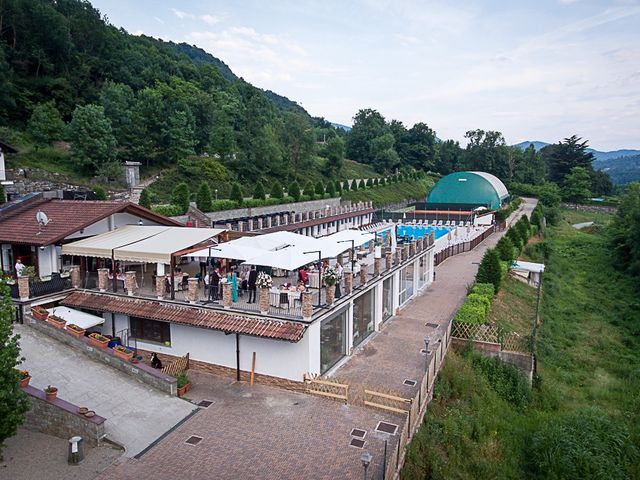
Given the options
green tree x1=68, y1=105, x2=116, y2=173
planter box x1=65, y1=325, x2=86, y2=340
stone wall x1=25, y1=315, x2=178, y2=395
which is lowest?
stone wall x1=25, y1=315, x2=178, y2=395

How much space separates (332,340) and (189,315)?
15.9 ft

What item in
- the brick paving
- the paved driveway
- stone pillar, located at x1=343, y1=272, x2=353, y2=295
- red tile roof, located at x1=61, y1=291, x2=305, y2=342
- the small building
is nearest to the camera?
the brick paving

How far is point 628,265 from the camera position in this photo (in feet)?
132

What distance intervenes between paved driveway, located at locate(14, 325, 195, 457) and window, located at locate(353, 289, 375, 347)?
682 cm

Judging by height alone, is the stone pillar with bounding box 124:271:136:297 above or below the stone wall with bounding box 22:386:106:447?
above

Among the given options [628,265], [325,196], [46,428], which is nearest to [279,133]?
[325,196]

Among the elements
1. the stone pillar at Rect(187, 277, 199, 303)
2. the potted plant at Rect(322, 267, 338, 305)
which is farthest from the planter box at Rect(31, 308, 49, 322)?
the potted plant at Rect(322, 267, 338, 305)

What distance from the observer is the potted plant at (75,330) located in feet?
52.0

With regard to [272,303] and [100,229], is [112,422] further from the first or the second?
[100,229]

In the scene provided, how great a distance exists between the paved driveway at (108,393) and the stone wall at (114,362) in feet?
0.53

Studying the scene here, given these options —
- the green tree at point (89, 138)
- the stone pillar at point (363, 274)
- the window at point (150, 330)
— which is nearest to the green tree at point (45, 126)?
the green tree at point (89, 138)

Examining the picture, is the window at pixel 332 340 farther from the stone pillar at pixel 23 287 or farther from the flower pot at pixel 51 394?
the stone pillar at pixel 23 287

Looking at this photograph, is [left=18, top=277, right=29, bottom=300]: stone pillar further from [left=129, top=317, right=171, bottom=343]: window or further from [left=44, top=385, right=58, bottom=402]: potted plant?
[left=44, top=385, right=58, bottom=402]: potted plant

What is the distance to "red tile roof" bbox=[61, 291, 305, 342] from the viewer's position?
14.6 m
